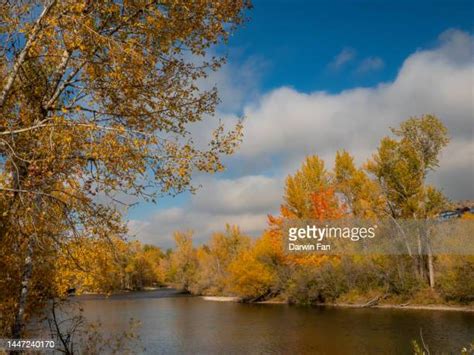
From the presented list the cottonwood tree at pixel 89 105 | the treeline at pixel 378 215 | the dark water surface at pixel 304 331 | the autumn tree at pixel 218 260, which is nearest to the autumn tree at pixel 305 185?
the treeline at pixel 378 215

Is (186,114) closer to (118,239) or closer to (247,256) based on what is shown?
(118,239)

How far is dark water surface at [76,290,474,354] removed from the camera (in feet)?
75.7

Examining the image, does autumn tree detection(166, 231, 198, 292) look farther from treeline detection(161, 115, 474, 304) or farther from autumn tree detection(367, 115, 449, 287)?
autumn tree detection(367, 115, 449, 287)

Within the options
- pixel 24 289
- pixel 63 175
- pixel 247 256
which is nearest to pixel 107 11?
pixel 63 175

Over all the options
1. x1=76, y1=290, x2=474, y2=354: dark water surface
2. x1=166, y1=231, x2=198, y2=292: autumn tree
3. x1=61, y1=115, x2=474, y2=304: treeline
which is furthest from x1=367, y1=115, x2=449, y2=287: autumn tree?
x1=166, y1=231, x2=198, y2=292: autumn tree

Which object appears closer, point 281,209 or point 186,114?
point 186,114

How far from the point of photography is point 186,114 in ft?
27.0

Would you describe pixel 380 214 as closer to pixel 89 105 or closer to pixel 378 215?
pixel 378 215

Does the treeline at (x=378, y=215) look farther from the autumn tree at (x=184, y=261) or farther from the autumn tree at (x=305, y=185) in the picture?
the autumn tree at (x=184, y=261)

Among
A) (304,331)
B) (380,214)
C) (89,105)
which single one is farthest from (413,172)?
(89,105)

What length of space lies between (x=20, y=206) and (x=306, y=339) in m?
22.0

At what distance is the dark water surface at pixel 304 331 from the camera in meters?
23.1

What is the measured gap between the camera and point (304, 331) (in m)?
28.4

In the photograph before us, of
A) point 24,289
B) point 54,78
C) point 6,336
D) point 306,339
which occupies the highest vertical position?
point 54,78
